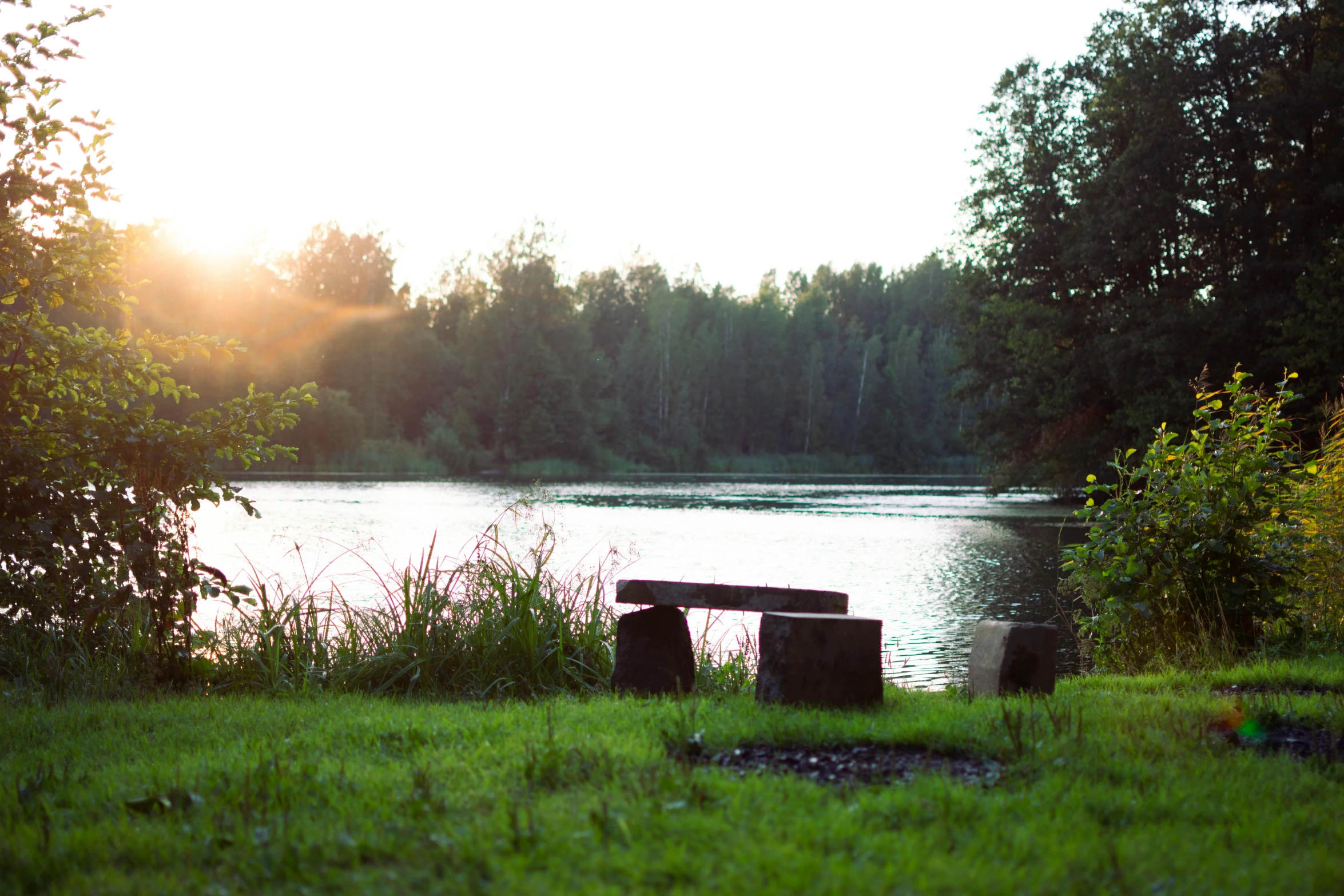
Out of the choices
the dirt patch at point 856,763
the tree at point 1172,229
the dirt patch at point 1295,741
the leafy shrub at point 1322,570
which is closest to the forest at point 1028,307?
the tree at point 1172,229

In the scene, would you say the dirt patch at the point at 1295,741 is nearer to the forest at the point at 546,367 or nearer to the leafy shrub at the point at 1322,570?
the leafy shrub at the point at 1322,570

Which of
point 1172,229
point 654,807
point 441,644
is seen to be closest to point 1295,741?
point 654,807

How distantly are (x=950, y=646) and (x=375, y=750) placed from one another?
25.1ft

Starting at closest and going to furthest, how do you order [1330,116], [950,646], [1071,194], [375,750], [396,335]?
[375,750] → [950,646] → [1330,116] → [1071,194] → [396,335]

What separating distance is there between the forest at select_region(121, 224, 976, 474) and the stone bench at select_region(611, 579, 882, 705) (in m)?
33.2

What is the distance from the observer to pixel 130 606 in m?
7.19

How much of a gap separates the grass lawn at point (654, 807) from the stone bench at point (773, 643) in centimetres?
28

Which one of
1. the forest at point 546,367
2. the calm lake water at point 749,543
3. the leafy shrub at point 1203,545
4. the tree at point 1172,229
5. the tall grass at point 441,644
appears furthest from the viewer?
the forest at point 546,367

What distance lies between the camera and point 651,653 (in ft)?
21.5

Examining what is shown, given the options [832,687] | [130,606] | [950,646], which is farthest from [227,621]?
[950,646]

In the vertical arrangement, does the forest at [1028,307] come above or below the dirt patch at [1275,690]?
above

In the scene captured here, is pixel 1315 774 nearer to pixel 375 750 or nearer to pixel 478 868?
pixel 478 868

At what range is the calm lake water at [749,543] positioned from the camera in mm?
12609

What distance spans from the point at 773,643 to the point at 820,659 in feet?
0.85
